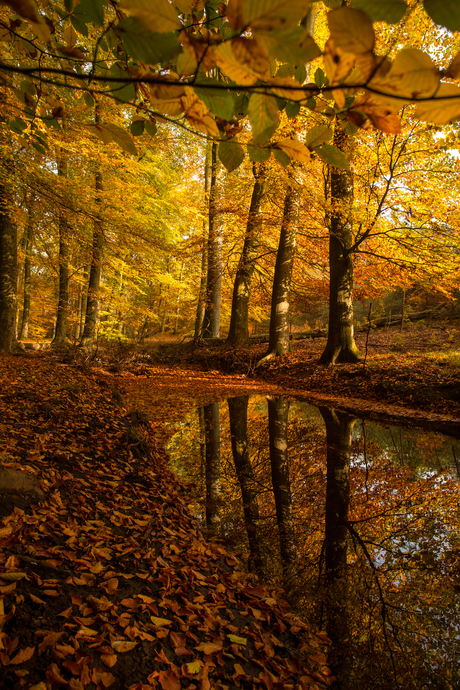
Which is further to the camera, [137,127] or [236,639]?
[236,639]

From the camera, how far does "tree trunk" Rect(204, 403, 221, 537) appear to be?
9.96 feet


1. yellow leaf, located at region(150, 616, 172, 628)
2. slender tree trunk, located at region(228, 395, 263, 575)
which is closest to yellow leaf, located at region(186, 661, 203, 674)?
yellow leaf, located at region(150, 616, 172, 628)

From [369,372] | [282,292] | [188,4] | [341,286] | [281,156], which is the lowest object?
[369,372]

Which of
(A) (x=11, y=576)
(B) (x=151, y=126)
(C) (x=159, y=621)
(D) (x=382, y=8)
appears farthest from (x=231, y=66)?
(C) (x=159, y=621)

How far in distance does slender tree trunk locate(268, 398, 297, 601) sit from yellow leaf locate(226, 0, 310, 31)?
105 inches

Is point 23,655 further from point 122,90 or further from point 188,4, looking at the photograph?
point 188,4

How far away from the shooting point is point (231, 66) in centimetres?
64

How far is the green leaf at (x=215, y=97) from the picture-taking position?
2.36ft

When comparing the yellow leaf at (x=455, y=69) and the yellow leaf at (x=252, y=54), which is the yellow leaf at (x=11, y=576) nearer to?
the yellow leaf at (x=252, y=54)

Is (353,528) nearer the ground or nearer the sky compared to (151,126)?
nearer the ground

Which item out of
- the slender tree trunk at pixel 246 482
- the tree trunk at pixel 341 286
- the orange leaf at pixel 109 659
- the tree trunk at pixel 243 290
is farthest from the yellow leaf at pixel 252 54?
the tree trunk at pixel 243 290

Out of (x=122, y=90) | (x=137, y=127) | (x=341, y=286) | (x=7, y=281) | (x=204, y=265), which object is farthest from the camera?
(x=204, y=265)

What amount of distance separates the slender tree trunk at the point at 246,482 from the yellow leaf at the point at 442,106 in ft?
8.74

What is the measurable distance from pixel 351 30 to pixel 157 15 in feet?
1.13
